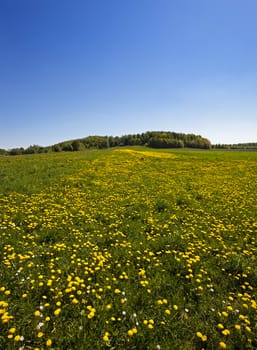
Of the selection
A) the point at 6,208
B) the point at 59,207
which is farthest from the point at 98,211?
the point at 6,208

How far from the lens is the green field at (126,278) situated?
301 centimetres

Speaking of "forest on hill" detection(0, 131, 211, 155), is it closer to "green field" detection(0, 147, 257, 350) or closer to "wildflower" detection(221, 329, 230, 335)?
"green field" detection(0, 147, 257, 350)

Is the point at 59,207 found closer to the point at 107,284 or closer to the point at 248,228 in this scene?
the point at 107,284

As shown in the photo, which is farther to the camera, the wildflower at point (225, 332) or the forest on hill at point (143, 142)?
the forest on hill at point (143, 142)

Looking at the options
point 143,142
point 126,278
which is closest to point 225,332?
point 126,278

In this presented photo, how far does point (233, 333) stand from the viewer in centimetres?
315

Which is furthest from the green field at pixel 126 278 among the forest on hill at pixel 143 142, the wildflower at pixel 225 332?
the forest on hill at pixel 143 142

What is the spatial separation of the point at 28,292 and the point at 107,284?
1.49 meters

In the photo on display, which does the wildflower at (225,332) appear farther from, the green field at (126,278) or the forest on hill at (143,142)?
the forest on hill at (143,142)

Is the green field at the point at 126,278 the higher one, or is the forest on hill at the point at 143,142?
the forest on hill at the point at 143,142

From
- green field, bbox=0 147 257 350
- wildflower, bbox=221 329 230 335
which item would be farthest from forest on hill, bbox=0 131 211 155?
wildflower, bbox=221 329 230 335

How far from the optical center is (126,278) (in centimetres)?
418

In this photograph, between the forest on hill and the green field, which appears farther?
the forest on hill

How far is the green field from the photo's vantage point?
301cm
